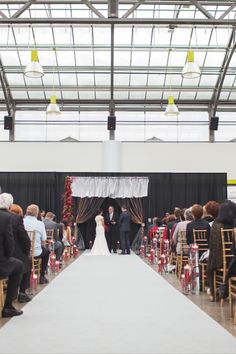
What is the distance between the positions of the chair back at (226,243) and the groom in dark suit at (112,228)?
10.7 metres

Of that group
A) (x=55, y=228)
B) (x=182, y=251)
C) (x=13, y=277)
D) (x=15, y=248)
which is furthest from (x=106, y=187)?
(x=13, y=277)

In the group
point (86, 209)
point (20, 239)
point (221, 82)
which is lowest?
point (20, 239)

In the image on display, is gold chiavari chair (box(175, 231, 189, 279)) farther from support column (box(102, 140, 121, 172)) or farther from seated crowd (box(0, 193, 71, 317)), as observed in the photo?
support column (box(102, 140, 121, 172))

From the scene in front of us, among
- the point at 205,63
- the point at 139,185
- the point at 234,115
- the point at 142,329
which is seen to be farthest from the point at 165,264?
the point at 234,115

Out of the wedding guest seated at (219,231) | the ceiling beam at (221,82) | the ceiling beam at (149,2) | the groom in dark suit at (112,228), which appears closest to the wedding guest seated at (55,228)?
the wedding guest seated at (219,231)

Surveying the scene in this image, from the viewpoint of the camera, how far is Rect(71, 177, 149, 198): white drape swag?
1762 cm

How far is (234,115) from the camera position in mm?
18922

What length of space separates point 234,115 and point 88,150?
217 inches

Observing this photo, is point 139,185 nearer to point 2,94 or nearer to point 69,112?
point 69,112

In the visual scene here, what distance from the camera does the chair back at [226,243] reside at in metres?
5.59

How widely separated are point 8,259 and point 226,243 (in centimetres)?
233

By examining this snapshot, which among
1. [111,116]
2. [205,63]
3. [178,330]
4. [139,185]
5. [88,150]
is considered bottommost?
[178,330]

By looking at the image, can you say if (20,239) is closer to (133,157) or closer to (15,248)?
(15,248)

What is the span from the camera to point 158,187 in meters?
18.1
